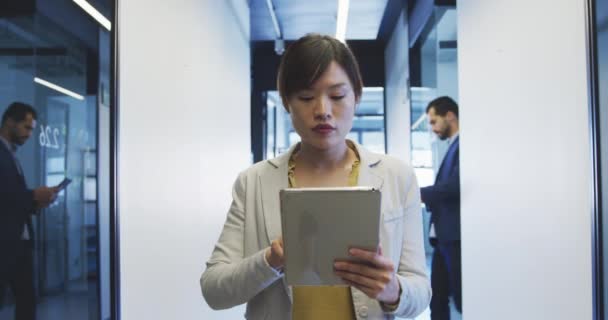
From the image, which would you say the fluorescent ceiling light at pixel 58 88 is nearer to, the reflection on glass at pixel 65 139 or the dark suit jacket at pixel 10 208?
the reflection on glass at pixel 65 139

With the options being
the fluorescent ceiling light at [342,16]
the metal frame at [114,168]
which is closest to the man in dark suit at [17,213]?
the metal frame at [114,168]

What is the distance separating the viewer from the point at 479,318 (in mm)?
2705

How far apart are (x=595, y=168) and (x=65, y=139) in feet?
4.78

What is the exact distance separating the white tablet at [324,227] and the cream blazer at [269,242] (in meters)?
0.10

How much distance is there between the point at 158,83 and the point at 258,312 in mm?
1318

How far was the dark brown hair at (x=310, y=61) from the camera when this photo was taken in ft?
3.24

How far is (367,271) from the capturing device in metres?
0.81

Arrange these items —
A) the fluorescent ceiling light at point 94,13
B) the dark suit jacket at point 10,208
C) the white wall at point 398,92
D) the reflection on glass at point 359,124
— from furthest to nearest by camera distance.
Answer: the reflection on glass at point 359,124 < the white wall at point 398,92 < the fluorescent ceiling light at point 94,13 < the dark suit jacket at point 10,208

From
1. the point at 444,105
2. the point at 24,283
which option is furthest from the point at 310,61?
the point at 444,105

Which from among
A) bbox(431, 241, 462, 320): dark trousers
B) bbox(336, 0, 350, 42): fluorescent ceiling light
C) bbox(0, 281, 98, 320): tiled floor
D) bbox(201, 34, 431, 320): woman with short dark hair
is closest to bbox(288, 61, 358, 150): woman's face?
bbox(201, 34, 431, 320): woman with short dark hair

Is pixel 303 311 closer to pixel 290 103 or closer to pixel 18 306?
pixel 290 103

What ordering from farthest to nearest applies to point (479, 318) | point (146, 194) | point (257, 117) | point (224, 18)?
point (257, 117) → point (224, 18) → point (479, 318) → point (146, 194)

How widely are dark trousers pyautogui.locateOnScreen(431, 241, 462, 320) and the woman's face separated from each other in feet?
7.53

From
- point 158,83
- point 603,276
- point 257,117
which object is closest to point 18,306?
point 158,83
